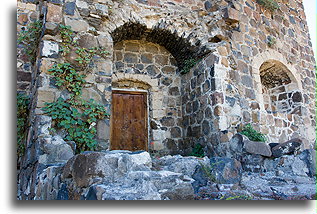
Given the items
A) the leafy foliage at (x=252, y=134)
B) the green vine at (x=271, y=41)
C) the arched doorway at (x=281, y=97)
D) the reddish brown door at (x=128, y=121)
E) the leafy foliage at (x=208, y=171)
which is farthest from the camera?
the green vine at (x=271, y=41)

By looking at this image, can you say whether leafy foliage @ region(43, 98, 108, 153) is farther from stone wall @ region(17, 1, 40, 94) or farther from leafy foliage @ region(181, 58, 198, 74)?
leafy foliage @ region(181, 58, 198, 74)

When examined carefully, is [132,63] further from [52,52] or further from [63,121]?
[63,121]

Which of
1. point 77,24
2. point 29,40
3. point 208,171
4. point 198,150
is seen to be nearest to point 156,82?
point 198,150

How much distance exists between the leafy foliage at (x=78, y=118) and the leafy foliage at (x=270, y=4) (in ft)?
14.5

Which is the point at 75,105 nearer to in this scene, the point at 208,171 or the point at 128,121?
the point at 128,121

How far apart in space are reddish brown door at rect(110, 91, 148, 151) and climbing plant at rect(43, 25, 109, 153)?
1224 mm

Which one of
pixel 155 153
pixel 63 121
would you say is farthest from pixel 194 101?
pixel 63 121

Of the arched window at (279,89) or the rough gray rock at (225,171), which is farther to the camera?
the arched window at (279,89)

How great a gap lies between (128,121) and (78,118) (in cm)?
155

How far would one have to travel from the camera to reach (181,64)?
496cm

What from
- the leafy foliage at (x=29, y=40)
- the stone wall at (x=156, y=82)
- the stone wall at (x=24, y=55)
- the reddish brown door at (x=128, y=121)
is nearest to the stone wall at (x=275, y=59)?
the stone wall at (x=156, y=82)

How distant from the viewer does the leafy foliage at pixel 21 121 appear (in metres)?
3.27

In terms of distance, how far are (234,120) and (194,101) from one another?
83 centimetres

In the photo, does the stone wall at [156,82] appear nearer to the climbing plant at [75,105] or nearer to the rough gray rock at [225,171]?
the climbing plant at [75,105]
